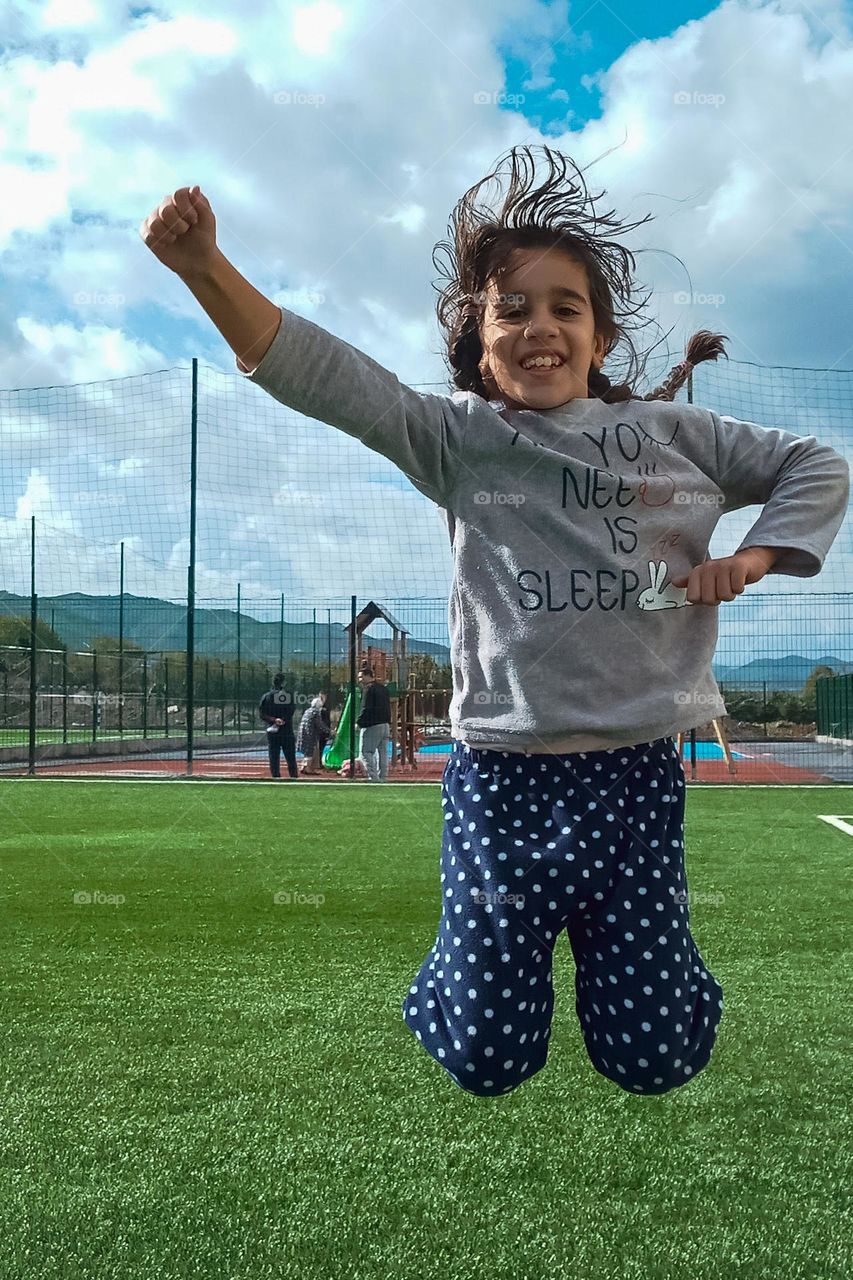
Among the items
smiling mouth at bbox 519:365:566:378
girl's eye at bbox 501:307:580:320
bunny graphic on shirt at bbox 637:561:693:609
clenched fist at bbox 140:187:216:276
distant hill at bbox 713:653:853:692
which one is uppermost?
girl's eye at bbox 501:307:580:320

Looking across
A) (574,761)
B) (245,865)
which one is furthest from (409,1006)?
(245,865)

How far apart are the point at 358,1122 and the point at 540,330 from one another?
166 cm

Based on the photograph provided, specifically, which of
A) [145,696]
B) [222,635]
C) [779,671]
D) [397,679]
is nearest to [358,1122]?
[397,679]

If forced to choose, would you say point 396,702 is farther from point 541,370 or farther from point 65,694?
point 541,370

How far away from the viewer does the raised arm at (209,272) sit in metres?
1.62

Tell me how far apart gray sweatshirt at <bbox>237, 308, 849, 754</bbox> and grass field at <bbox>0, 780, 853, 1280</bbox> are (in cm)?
83

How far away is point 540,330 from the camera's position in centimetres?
210

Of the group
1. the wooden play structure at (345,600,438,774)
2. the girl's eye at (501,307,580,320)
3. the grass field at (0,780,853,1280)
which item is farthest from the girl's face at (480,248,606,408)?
the wooden play structure at (345,600,438,774)

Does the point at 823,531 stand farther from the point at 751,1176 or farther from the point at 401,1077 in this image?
the point at 401,1077

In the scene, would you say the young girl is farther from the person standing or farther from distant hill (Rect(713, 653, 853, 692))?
the person standing

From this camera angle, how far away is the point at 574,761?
6.63ft

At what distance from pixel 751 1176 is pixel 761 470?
4.42 feet

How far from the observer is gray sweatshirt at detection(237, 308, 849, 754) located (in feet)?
6.58

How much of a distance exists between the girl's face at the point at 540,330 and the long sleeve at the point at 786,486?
1.08 feet
